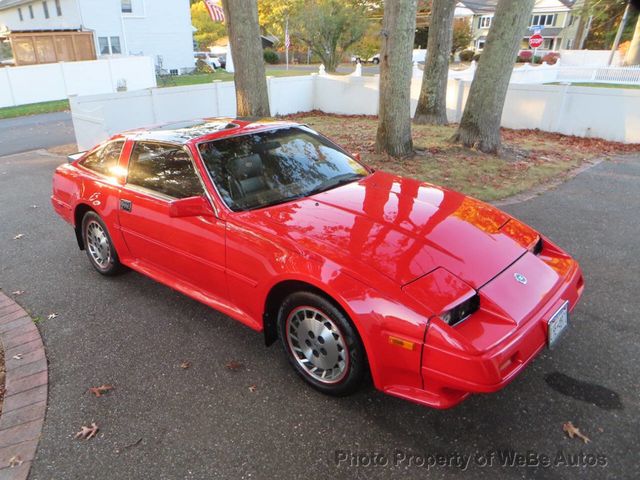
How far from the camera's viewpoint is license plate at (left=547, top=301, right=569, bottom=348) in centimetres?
252

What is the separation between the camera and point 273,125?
4.03m

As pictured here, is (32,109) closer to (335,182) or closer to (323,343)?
(335,182)

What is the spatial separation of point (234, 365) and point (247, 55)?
710cm

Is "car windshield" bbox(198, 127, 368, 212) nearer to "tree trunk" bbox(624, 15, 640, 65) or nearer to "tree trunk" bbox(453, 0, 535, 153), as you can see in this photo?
"tree trunk" bbox(453, 0, 535, 153)

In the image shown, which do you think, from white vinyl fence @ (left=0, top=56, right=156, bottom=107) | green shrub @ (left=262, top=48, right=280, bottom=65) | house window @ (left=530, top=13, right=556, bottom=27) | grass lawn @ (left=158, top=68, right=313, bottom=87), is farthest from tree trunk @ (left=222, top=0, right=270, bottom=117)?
house window @ (left=530, top=13, right=556, bottom=27)

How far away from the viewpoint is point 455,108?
13070 millimetres

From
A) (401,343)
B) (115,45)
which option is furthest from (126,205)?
(115,45)

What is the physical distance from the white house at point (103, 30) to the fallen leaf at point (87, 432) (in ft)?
95.5

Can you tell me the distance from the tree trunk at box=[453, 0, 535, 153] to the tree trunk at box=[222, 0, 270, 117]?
165 inches

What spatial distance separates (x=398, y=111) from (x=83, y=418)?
7.22 meters

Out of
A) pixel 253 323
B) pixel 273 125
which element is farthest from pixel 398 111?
pixel 253 323

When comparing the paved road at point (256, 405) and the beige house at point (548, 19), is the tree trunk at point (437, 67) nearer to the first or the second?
the paved road at point (256, 405)

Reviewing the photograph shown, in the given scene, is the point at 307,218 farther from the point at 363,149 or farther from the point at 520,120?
the point at 520,120

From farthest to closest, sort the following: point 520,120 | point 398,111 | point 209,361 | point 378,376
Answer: point 520,120 → point 398,111 → point 209,361 → point 378,376
